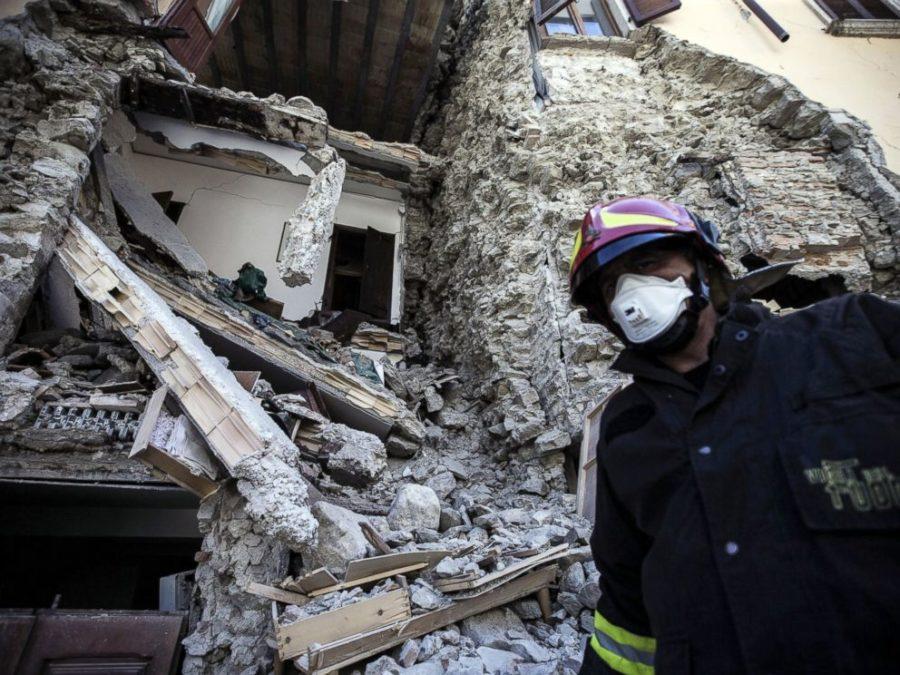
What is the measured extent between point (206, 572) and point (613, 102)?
787 centimetres

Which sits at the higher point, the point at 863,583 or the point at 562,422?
the point at 562,422

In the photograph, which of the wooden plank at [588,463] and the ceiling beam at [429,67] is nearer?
the wooden plank at [588,463]

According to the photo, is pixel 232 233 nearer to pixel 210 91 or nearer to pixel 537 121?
pixel 210 91

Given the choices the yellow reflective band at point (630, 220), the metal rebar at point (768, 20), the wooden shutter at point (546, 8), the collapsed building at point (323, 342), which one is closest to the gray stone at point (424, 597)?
the collapsed building at point (323, 342)

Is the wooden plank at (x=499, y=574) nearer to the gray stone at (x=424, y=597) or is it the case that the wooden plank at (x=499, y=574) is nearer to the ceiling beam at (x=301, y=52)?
the gray stone at (x=424, y=597)

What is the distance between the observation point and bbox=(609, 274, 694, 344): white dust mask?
139 centimetres

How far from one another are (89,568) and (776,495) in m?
6.99

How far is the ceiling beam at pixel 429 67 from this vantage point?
8.83 meters

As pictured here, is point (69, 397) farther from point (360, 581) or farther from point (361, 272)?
point (361, 272)

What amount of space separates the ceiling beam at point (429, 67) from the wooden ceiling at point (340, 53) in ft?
0.06

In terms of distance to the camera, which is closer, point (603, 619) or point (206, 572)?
point (603, 619)

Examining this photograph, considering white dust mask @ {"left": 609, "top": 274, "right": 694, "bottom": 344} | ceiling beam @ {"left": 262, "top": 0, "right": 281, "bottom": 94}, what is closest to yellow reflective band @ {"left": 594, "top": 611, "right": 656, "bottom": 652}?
Answer: white dust mask @ {"left": 609, "top": 274, "right": 694, "bottom": 344}

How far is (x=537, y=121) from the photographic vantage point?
632 centimetres

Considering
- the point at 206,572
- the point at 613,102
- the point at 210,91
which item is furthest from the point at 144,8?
the point at 206,572
